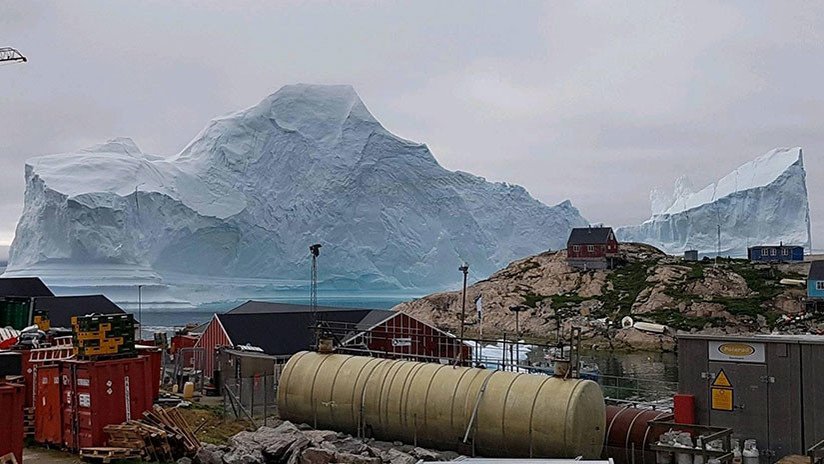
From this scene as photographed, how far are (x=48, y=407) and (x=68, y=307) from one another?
2360 cm

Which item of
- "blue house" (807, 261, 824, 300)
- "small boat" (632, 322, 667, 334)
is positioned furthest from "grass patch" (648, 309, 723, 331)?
"blue house" (807, 261, 824, 300)

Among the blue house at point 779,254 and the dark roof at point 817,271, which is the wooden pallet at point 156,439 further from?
the blue house at point 779,254

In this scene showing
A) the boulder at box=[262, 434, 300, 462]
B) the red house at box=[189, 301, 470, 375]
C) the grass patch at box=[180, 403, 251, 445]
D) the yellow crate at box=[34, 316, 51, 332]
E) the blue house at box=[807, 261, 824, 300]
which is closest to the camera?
the boulder at box=[262, 434, 300, 462]

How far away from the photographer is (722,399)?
50.0 ft

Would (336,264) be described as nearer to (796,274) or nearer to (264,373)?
(796,274)

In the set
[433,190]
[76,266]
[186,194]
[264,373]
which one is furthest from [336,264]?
[264,373]

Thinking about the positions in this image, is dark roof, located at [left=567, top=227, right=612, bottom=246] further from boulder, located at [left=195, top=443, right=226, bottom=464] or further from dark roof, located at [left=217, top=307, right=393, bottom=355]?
boulder, located at [left=195, top=443, right=226, bottom=464]

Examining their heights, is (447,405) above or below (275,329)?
below

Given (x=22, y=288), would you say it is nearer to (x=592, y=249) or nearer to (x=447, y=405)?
(x=447, y=405)

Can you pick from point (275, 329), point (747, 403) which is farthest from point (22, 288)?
point (747, 403)

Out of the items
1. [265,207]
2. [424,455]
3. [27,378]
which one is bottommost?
[424,455]

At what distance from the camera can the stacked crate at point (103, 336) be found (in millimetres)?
15961

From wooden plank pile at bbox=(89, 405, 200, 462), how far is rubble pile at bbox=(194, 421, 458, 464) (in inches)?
20.1

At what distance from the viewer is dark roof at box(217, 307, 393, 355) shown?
1217 inches
